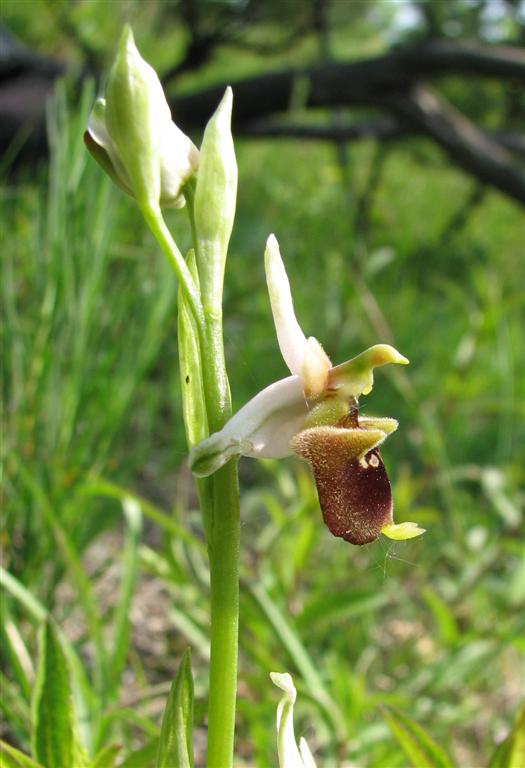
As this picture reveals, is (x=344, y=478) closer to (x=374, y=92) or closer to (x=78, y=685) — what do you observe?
(x=78, y=685)

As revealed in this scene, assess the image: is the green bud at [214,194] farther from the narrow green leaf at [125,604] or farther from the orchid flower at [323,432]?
the narrow green leaf at [125,604]

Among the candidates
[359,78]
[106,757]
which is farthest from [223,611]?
[359,78]

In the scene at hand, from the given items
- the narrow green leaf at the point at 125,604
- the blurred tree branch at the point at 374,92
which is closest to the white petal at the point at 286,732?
the narrow green leaf at the point at 125,604

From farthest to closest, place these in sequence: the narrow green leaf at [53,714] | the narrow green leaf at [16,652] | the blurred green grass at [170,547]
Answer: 1. the blurred green grass at [170,547]
2. the narrow green leaf at [16,652]
3. the narrow green leaf at [53,714]

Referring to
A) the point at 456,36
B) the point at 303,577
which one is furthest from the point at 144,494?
the point at 456,36

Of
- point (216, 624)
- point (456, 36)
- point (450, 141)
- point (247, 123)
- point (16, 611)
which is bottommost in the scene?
point (16, 611)

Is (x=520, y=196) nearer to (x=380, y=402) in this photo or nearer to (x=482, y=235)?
(x=380, y=402)
